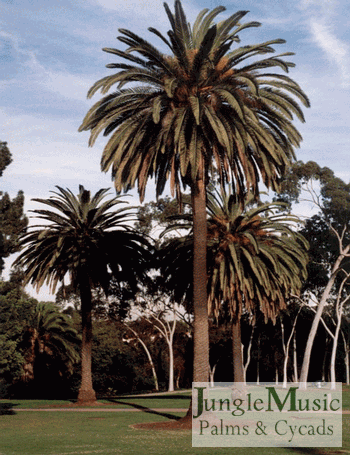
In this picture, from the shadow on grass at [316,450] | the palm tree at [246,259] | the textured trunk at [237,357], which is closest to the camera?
the shadow on grass at [316,450]

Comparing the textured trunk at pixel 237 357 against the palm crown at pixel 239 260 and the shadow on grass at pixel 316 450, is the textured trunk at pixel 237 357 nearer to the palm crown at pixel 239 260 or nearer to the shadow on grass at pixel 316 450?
the palm crown at pixel 239 260

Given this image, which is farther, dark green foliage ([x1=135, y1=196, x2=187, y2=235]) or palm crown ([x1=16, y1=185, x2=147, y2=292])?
dark green foliage ([x1=135, y1=196, x2=187, y2=235])

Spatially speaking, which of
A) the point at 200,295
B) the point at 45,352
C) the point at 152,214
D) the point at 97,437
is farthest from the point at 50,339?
the point at 97,437

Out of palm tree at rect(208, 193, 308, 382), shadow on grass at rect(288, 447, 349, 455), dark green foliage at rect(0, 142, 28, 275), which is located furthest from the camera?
dark green foliage at rect(0, 142, 28, 275)

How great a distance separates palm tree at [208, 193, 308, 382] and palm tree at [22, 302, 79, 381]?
29.2m

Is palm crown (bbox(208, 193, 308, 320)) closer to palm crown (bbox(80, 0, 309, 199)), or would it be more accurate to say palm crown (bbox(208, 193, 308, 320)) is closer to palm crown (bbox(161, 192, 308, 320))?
palm crown (bbox(161, 192, 308, 320))

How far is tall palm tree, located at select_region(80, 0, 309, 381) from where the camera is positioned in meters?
23.7

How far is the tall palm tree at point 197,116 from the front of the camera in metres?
23.7

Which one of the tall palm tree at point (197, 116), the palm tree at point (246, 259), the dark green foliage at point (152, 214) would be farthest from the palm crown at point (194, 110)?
the dark green foliage at point (152, 214)

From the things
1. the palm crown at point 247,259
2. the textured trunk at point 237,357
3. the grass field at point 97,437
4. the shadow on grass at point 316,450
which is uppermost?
the palm crown at point 247,259

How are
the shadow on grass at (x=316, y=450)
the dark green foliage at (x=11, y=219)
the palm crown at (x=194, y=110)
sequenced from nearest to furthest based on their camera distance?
the shadow on grass at (x=316, y=450), the palm crown at (x=194, y=110), the dark green foliage at (x=11, y=219)

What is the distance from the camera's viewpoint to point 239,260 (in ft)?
111

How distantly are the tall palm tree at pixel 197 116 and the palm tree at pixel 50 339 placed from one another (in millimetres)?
38490

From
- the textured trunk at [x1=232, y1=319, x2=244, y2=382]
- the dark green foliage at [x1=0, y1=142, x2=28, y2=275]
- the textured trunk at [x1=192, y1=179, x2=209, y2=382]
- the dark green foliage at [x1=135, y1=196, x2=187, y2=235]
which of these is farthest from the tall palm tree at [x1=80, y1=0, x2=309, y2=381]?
the dark green foliage at [x1=135, y1=196, x2=187, y2=235]
